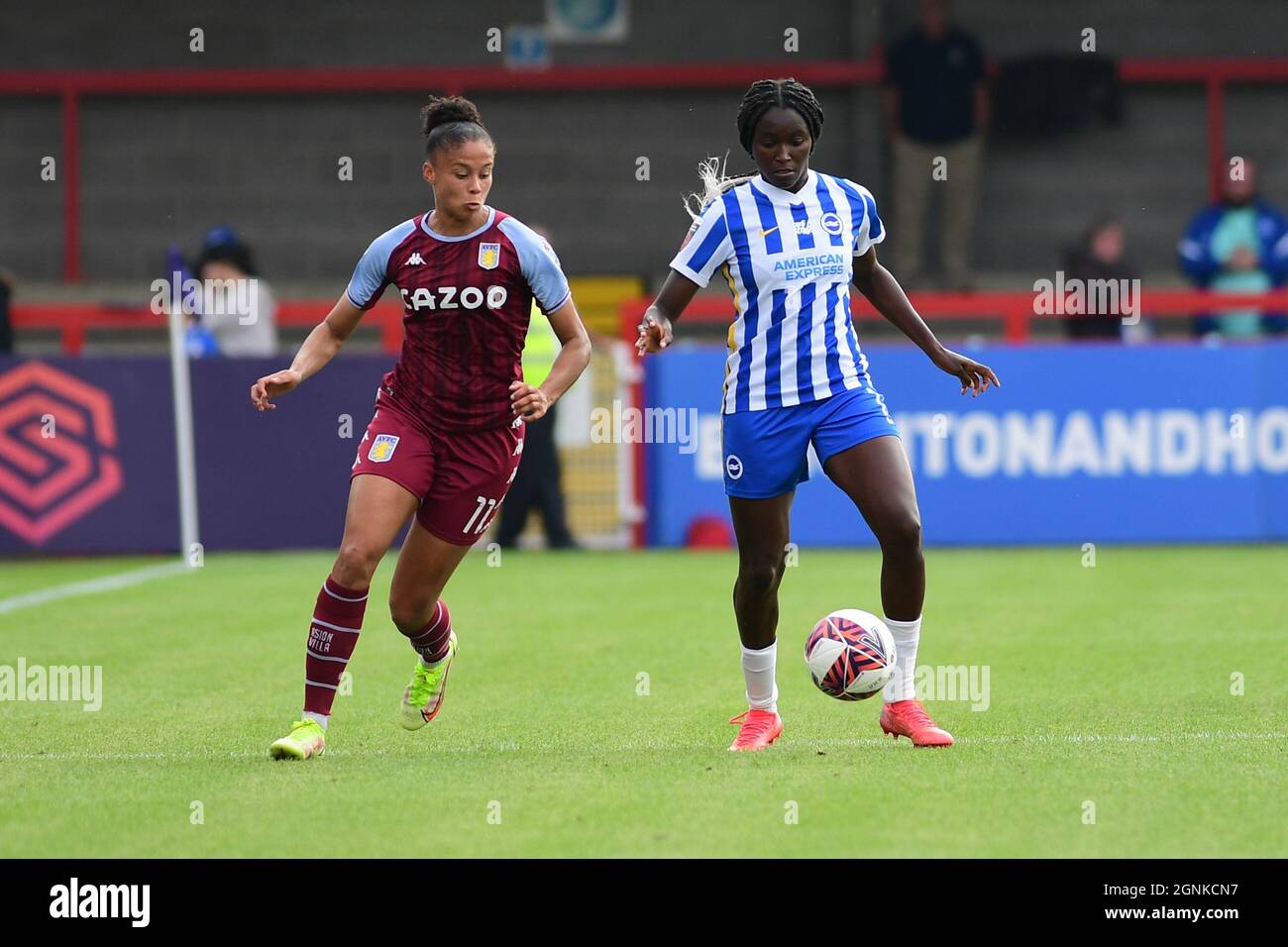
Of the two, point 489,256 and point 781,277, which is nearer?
point 781,277

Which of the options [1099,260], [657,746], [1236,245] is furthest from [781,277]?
[1236,245]

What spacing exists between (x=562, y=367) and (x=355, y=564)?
977 millimetres

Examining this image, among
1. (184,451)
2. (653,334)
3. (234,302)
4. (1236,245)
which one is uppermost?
(1236,245)

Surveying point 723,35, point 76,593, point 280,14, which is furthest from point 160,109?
point 76,593

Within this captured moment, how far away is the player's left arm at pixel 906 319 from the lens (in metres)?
7.34

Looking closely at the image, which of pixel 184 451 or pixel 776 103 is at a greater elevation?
pixel 776 103

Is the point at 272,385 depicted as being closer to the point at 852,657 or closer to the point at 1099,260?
the point at 852,657

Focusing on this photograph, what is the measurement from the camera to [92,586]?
13.4 metres

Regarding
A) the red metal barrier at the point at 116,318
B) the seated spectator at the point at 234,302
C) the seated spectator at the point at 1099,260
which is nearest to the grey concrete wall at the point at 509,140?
the seated spectator at the point at 1099,260

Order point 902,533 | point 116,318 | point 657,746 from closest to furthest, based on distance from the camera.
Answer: point 902,533
point 657,746
point 116,318

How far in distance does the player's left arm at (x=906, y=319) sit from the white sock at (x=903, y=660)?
0.87 metres

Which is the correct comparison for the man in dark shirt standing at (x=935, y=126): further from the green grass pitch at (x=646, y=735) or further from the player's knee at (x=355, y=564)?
the player's knee at (x=355, y=564)

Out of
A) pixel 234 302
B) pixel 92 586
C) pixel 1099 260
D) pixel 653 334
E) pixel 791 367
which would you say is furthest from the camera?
pixel 1099 260

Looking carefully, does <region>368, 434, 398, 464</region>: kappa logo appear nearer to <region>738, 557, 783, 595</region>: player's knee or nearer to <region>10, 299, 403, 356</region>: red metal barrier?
<region>738, 557, 783, 595</region>: player's knee
